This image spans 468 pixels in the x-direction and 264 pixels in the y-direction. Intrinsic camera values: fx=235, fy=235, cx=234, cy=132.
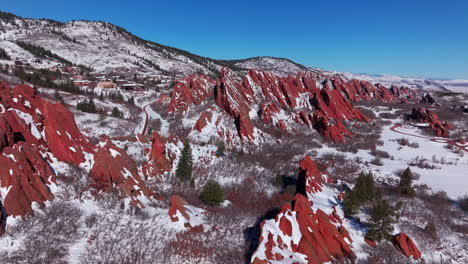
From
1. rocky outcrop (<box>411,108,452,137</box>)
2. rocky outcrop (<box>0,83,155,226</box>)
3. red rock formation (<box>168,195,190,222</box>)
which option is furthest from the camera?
rocky outcrop (<box>411,108,452,137</box>)

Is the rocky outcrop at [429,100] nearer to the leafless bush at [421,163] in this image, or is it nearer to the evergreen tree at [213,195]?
the leafless bush at [421,163]

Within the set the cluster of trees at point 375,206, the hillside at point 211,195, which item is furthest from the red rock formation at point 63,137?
the cluster of trees at point 375,206

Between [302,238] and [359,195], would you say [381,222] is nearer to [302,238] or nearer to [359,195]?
[359,195]

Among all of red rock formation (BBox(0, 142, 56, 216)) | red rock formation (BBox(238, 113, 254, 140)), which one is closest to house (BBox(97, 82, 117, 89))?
red rock formation (BBox(238, 113, 254, 140))

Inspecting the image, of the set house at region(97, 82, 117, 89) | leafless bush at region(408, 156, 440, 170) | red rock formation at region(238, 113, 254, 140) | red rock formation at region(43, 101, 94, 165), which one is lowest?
leafless bush at region(408, 156, 440, 170)

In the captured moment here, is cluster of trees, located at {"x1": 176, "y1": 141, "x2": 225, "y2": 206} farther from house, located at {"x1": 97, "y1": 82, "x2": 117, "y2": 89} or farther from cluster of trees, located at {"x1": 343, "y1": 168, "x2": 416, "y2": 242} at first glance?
house, located at {"x1": 97, "y1": 82, "x2": 117, "y2": 89}

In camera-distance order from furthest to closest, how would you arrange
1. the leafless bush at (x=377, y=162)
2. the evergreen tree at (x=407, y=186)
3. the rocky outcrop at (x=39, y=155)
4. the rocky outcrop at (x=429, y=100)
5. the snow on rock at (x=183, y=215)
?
the rocky outcrop at (x=429, y=100) → the leafless bush at (x=377, y=162) → the evergreen tree at (x=407, y=186) → the snow on rock at (x=183, y=215) → the rocky outcrop at (x=39, y=155)

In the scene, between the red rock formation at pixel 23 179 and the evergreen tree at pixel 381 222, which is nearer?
the red rock formation at pixel 23 179
